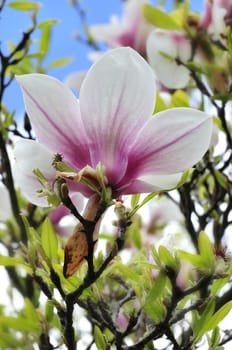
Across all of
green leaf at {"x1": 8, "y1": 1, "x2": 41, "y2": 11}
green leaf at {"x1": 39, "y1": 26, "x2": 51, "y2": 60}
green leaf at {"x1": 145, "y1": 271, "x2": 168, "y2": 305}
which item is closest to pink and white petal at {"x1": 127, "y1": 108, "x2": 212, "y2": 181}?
green leaf at {"x1": 145, "y1": 271, "x2": 168, "y2": 305}

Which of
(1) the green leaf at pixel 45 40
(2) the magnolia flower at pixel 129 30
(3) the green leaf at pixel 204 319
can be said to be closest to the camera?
(3) the green leaf at pixel 204 319

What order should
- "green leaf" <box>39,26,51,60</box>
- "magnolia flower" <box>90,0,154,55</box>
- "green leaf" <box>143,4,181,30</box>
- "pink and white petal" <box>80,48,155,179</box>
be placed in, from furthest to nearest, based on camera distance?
1. "green leaf" <box>39,26,51,60</box>
2. "magnolia flower" <box>90,0,154,55</box>
3. "green leaf" <box>143,4,181,30</box>
4. "pink and white petal" <box>80,48,155,179</box>

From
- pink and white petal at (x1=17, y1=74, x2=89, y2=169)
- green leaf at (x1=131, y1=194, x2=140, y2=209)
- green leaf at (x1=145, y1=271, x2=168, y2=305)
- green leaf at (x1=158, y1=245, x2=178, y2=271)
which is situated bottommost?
green leaf at (x1=145, y1=271, x2=168, y2=305)

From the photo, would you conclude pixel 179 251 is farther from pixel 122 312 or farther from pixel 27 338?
pixel 122 312

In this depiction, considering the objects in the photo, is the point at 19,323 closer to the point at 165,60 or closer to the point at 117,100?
the point at 117,100

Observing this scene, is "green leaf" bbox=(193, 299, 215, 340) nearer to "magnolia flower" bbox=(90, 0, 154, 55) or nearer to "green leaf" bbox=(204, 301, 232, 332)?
"green leaf" bbox=(204, 301, 232, 332)

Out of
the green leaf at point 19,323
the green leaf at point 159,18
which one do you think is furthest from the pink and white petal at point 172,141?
the green leaf at point 159,18

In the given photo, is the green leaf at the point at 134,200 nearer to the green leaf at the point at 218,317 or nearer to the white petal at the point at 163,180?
the white petal at the point at 163,180

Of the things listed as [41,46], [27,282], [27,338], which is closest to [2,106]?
[41,46]
